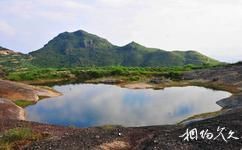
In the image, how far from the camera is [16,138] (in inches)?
1549

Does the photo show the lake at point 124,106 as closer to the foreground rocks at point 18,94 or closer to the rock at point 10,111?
the rock at point 10,111

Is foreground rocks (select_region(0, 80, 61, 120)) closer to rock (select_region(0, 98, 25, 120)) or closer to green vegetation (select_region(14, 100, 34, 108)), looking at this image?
rock (select_region(0, 98, 25, 120))

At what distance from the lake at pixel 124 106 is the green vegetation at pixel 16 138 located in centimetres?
2806

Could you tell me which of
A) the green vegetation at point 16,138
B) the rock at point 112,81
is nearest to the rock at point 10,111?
the green vegetation at point 16,138

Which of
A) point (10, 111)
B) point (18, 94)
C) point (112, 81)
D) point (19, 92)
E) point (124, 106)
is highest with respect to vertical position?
point (112, 81)

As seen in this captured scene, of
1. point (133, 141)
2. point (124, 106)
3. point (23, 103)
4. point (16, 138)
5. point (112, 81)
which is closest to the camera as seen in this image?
point (16, 138)

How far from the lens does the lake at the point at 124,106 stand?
73.9 meters

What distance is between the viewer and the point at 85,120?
2908 inches

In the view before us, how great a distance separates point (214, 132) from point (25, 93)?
220ft

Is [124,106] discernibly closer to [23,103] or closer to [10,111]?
[23,103]

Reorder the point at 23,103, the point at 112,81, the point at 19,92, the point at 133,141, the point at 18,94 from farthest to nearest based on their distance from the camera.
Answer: the point at 112,81, the point at 19,92, the point at 18,94, the point at 23,103, the point at 133,141

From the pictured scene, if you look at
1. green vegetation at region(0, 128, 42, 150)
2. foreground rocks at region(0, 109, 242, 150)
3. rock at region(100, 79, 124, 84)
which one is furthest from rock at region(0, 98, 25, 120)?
rock at region(100, 79, 124, 84)

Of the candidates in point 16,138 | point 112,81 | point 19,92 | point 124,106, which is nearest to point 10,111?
point 19,92

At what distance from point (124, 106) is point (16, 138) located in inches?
2066
